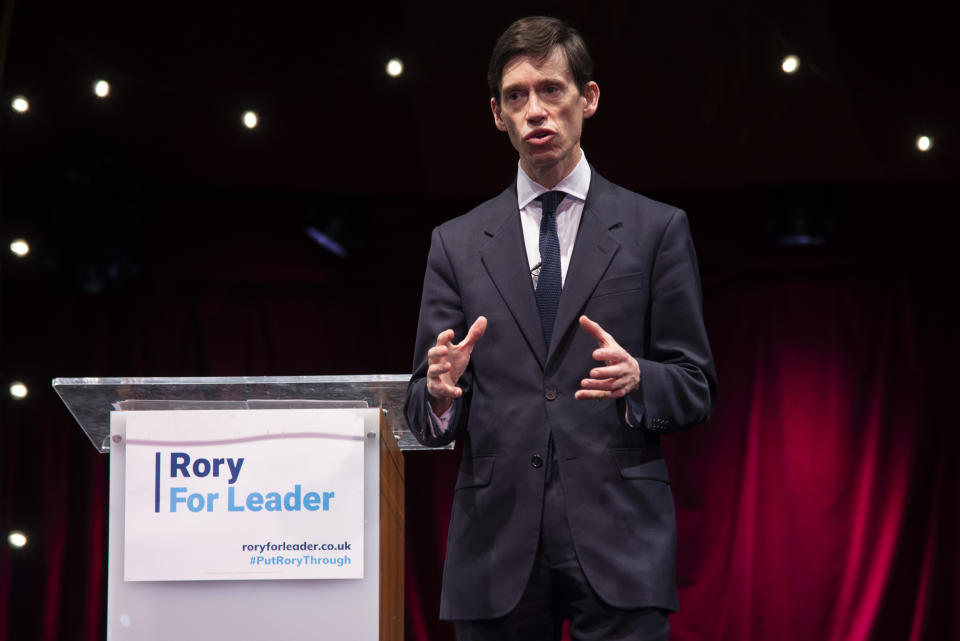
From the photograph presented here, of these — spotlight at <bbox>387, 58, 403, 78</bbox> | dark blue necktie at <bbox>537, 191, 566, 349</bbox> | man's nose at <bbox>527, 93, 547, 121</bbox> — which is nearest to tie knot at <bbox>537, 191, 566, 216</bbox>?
dark blue necktie at <bbox>537, 191, 566, 349</bbox>

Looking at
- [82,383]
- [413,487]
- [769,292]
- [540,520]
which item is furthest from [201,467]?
[769,292]

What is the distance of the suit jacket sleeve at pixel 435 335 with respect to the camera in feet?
5.93

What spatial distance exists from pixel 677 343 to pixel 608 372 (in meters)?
0.23

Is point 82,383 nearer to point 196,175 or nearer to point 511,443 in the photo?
point 511,443

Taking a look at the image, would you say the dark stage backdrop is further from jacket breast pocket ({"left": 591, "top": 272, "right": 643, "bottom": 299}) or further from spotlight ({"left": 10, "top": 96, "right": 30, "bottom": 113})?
jacket breast pocket ({"left": 591, "top": 272, "right": 643, "bottom": 299})

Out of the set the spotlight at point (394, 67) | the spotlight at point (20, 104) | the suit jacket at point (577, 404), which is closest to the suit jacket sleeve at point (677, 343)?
the suit jacket at point (577, 404)

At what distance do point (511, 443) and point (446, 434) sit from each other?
4.2 inches

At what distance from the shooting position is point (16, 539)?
4.69 meters

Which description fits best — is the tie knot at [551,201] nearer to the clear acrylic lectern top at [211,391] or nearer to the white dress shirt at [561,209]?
the white dress shirt at [561,209]

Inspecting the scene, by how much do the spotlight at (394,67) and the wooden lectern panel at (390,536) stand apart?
2.88 m

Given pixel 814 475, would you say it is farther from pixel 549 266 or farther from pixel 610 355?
pixel 610 355

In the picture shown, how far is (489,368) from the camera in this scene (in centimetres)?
185

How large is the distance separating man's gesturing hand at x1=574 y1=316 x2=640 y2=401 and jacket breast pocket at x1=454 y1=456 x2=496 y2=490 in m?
0.21

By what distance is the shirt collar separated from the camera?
1988mm
